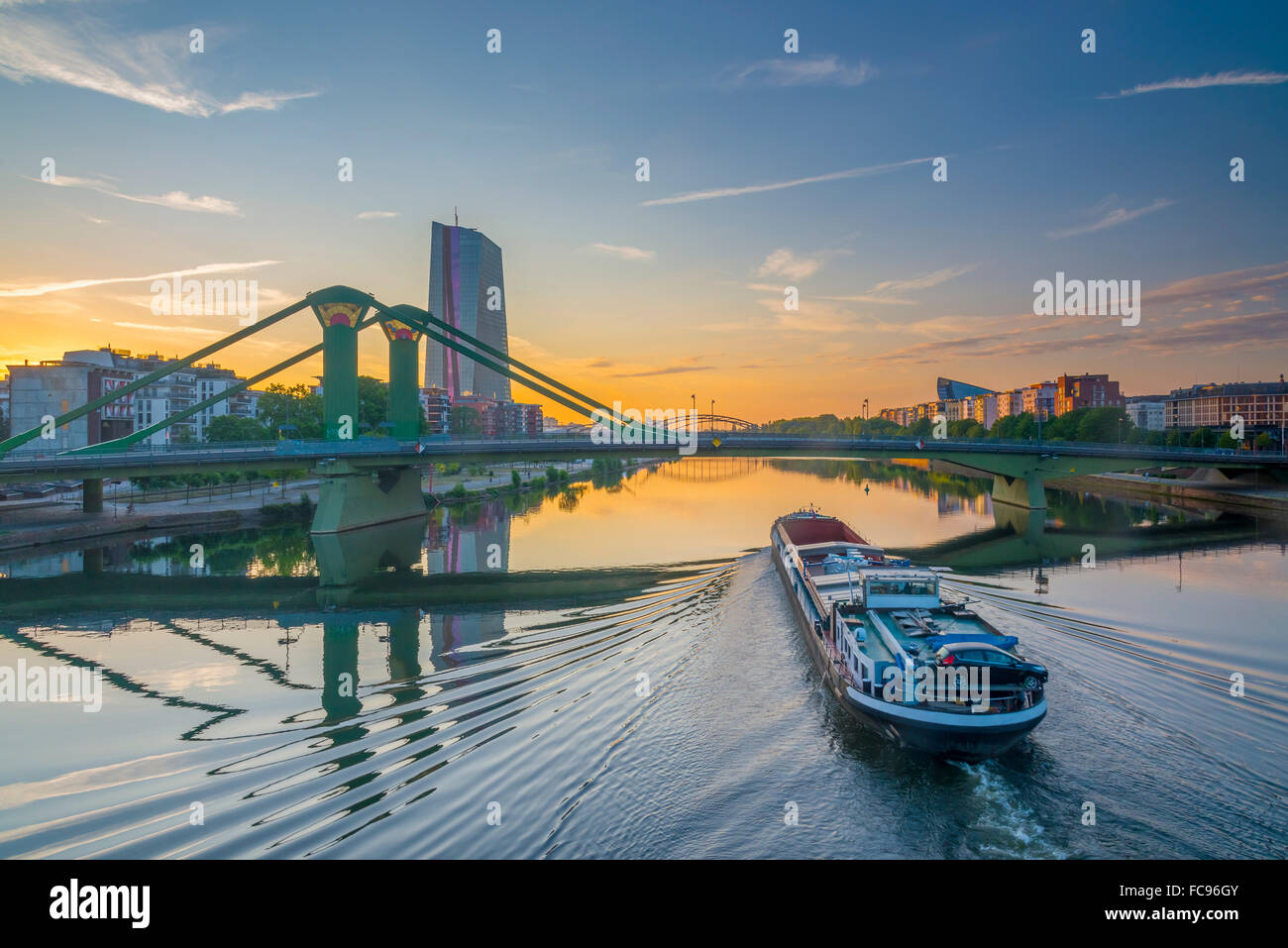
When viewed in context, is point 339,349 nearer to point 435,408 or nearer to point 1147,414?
point 435,408

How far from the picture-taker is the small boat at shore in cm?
1111

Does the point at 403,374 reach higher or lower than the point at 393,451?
higher

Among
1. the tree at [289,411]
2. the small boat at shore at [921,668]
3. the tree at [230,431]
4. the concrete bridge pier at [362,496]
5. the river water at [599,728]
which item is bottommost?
the river water at [599,728]

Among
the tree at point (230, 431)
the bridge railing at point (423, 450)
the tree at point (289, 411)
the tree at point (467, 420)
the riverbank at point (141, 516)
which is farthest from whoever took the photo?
the tree at point (467, 420)

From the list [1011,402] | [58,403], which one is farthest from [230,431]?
[1011,402]

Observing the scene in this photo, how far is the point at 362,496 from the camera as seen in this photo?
44.8 meters

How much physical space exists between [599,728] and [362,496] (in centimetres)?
3673

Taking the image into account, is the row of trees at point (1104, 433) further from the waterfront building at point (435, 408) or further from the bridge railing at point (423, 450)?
the waterfront building at point (435, 408)

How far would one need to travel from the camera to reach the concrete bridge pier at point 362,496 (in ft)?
139

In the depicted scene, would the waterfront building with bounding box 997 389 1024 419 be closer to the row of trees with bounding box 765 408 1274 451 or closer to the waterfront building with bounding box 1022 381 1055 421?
the waterfront building with bounding box 1022 381 1055 421

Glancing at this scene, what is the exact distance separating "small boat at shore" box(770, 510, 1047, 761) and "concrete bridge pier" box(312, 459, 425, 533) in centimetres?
3338

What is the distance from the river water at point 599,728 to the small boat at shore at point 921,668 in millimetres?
577

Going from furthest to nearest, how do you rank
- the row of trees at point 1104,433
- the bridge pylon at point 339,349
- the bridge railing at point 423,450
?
the row of trees at point 1104,433, the bridge pylon at point 339,349, the bridge railing at point 423,450

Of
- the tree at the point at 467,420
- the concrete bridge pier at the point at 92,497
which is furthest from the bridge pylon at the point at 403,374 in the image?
the tree at the point at 467,420
